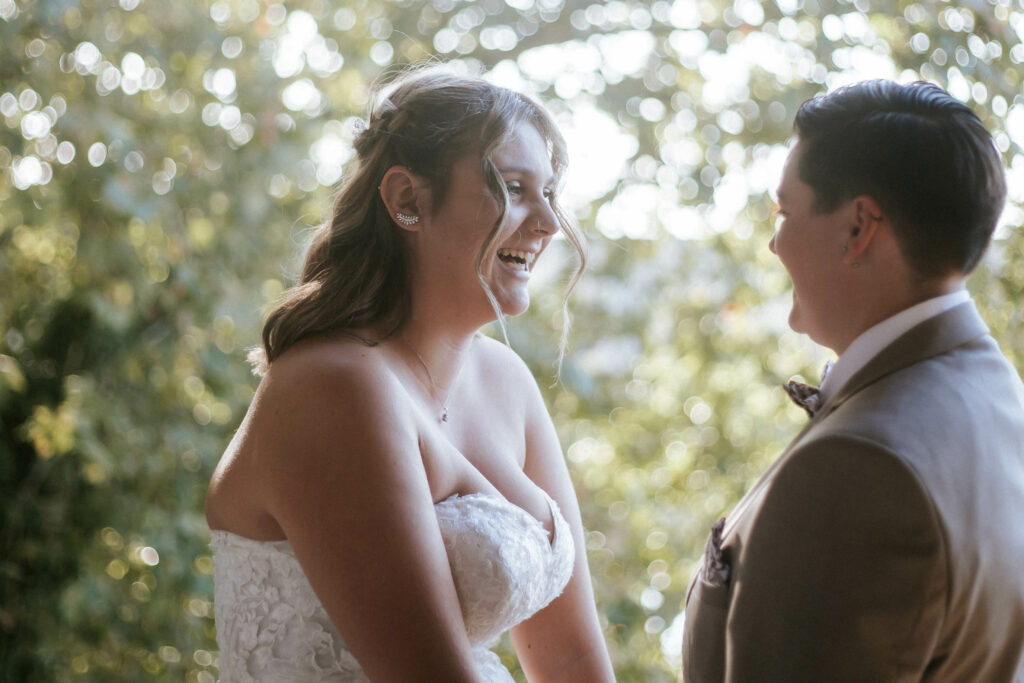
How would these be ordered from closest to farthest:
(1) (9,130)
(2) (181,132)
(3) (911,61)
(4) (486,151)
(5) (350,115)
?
(4) (486,151) < (3) (911,61) < (1) (9,130) < (2) (181,132) < (5) (350,115)

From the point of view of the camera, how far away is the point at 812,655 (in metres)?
1.23

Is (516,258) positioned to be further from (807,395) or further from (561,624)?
(561,624)

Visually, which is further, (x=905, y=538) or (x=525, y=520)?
(x=525, y=520)

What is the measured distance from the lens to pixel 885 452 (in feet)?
3.96

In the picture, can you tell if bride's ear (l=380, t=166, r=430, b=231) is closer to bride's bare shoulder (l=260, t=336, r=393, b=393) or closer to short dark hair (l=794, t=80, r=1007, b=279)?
bride's bare shoulder (l=260, t=336, r=393, b=393)

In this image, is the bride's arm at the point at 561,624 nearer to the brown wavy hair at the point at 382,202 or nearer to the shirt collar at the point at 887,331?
the brown wavy hair at the point at 382,202

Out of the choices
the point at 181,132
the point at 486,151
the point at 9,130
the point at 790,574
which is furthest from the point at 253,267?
the point at 790,574

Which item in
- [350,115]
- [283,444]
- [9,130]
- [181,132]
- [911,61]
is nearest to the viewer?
[283,444]

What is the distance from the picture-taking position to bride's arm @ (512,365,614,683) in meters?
2.11

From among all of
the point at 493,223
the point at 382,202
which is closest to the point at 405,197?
the point at 382,202

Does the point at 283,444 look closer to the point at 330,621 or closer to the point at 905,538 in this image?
the point at 330,621

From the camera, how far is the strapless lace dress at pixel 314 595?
171 centimetres

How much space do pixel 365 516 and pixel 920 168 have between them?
98 centimetres

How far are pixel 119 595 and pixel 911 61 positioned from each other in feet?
10.1
